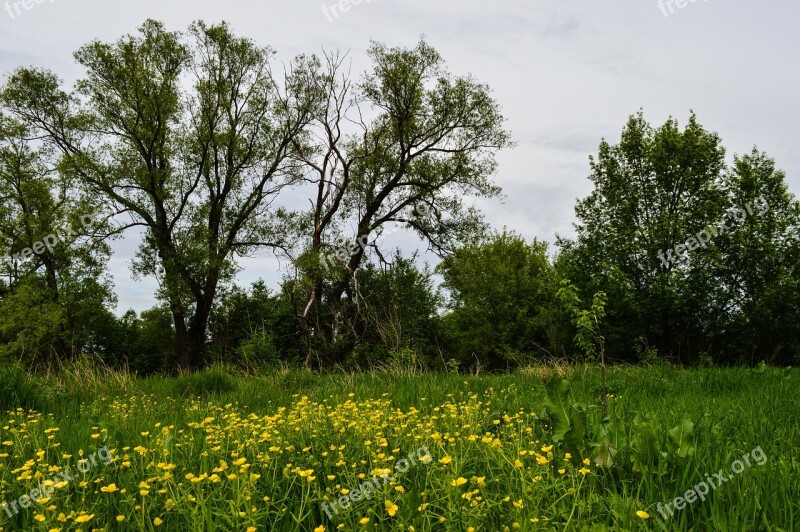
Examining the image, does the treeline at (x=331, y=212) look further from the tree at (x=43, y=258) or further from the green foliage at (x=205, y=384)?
the green foliage at (x=205, y=384)

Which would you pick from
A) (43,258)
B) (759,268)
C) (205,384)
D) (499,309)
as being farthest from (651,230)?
(43,258)

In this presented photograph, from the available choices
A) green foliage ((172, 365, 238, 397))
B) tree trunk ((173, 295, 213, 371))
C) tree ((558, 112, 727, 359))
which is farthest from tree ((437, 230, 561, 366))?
green foliage ((172, 365, 238, 397))

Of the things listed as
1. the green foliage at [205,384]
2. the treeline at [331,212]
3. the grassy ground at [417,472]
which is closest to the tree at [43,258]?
the treeline at [331,212]

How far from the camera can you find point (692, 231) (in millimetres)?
24828

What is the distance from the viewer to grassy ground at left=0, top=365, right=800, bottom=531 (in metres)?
2.38

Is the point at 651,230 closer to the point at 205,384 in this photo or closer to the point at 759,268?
the point at 759,268

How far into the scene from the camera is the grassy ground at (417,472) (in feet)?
7.80

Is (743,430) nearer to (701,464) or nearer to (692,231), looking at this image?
(701,464)

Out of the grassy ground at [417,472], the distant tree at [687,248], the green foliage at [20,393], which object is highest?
the distant tree at [687,248]

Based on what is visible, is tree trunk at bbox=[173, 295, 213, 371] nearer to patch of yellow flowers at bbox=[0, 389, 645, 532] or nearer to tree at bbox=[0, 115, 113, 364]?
tree at bbox=[0, 115, 113, 364]

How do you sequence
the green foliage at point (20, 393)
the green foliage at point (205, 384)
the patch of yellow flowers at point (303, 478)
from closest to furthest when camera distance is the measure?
the patch of yellow flowers at point (303, 478) → the green foliage at point (20, 393) → the green foliage at point (205, 384)

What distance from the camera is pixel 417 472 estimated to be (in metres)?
2.93

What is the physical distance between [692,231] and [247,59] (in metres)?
24.7

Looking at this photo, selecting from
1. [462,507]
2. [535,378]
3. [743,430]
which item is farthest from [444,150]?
[462,507]
